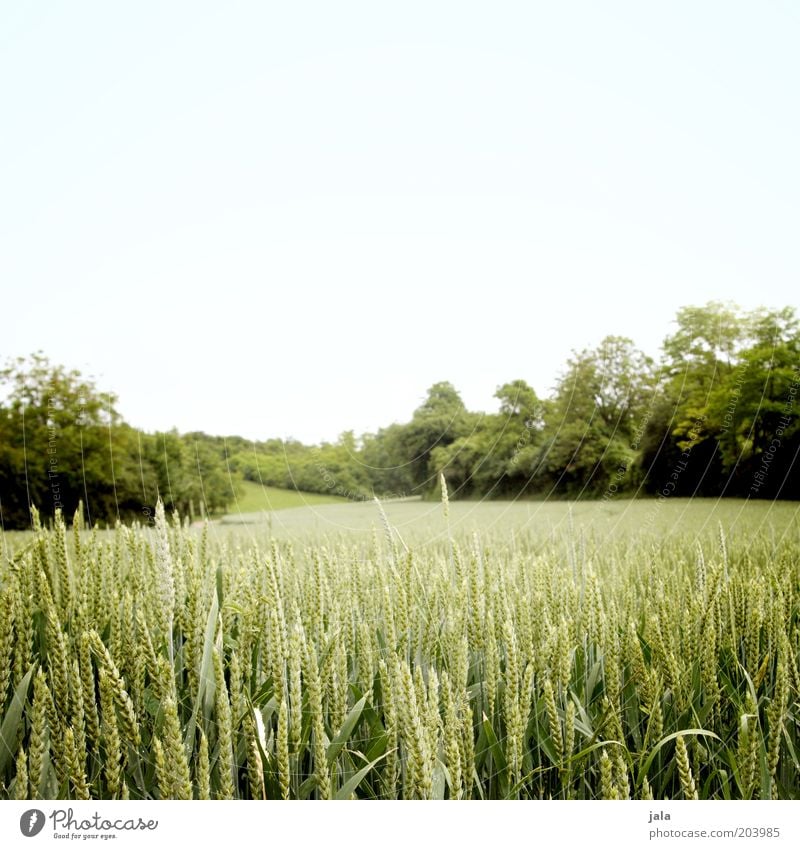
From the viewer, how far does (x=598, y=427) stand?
2.26 m

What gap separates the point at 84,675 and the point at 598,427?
1.79 metres

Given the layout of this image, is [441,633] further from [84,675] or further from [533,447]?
[533,447]

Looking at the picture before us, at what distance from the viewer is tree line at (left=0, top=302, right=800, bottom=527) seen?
199cm
